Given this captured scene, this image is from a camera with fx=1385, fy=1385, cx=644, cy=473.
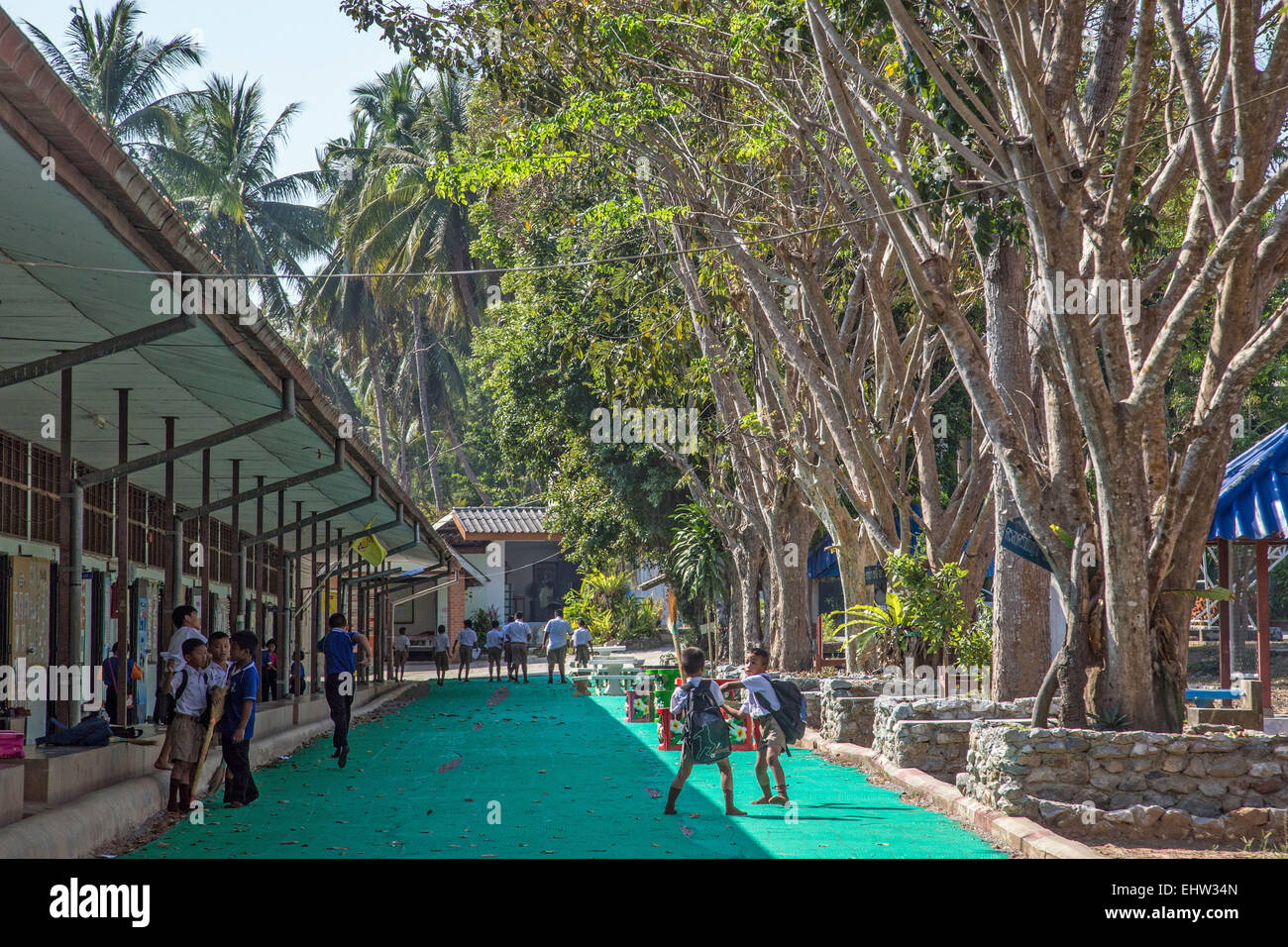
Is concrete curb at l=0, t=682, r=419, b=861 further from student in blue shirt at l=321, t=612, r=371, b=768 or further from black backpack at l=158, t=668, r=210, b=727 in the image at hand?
student in blue shirt at l=321, t=612, r=371, b=768

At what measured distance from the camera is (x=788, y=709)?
1170 centimetres

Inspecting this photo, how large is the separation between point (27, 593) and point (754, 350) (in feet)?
38.0

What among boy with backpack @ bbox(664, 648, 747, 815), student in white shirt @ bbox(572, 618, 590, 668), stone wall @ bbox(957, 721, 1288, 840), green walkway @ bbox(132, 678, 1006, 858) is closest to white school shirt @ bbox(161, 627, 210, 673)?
green walkway @ bbox(132, 678, 1006, 858)

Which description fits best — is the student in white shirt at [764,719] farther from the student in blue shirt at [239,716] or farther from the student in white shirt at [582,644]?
the student in white shirt at [582,644]

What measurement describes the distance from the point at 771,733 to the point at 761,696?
14.6 inches

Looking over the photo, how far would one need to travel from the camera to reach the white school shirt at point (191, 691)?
37.0 feet

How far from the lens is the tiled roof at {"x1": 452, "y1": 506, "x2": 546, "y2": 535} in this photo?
52.8 meters

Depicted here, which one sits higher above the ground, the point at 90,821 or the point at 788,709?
the point at 788,709

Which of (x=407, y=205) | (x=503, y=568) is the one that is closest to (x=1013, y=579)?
(x=407, y=205)

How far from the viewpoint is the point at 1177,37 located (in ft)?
32.7

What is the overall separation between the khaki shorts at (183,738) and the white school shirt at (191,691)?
0.24ft

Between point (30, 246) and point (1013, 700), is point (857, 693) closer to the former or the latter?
point (1013, 700)

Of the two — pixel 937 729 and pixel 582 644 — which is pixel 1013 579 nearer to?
pixel 937 729
